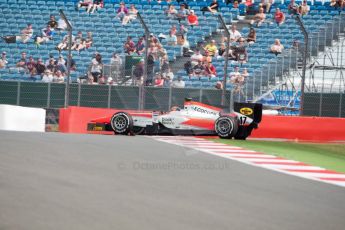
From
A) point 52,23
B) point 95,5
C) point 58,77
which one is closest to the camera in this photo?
point 58,77

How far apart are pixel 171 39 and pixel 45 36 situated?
14.0ft

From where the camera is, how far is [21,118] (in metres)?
17.6

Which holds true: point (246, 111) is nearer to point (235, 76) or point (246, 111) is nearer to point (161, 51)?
point (235, 76)

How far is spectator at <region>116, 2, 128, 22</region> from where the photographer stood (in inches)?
1099

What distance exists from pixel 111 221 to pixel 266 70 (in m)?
18.1

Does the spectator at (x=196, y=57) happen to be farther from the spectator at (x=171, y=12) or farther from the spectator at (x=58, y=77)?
the spectator at (x=58, y=77)

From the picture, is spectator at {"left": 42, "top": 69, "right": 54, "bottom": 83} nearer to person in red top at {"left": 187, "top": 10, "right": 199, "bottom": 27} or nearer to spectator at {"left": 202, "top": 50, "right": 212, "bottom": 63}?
spectator at {"left": 202, "top": 50, "right": 212, "bottom": 63}

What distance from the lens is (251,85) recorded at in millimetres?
21328

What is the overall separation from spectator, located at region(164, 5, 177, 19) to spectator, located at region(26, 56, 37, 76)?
5575mm

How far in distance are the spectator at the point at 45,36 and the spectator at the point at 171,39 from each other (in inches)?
155

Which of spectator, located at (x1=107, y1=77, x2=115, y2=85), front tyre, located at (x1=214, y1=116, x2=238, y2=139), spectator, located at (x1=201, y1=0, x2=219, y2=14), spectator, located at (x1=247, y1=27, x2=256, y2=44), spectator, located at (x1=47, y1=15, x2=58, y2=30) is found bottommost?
front tyre, located at (x1=214, y1=116, x2=238, y2=139)

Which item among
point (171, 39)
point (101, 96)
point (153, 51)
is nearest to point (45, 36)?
point (171, 39)

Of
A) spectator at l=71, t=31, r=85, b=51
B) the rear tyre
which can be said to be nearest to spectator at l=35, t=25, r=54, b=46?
spectator at l=71, t=31, r=85, b=51

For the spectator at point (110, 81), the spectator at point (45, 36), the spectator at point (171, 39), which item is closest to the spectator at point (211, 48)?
the spectator at point (171, 39)
